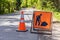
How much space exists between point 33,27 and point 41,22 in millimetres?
505

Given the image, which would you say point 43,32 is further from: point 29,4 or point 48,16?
point 29,4

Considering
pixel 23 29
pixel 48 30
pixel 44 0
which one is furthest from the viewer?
pixel 44 0

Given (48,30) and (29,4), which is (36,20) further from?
(29,4)

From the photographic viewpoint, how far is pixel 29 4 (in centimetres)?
9494

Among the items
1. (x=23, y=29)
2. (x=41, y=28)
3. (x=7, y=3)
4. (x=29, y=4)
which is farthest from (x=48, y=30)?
(x=29, y=4)

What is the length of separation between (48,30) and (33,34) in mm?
792

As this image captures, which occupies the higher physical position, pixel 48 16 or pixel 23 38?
pixel 48 16

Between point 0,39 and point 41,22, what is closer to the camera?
point 0,39

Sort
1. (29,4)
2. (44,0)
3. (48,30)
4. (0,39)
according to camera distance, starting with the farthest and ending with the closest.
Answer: (29,4), (44,0), (48,30), (0,39)

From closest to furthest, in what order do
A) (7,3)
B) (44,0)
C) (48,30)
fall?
1. (48,30)
2. (7,3)
3. (44,0)

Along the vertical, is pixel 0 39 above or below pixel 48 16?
below

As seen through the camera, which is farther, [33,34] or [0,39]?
[33,34]

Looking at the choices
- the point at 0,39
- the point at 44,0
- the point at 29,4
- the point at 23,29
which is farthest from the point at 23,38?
the point at 29,4

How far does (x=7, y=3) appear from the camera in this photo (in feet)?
127
